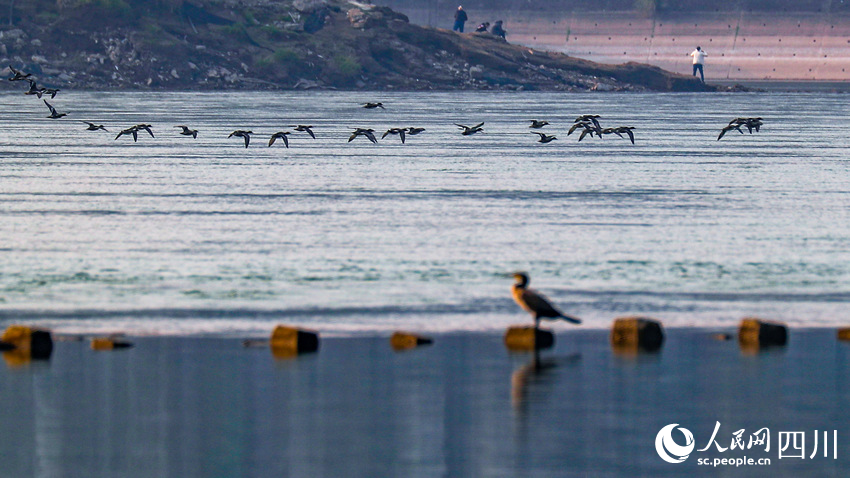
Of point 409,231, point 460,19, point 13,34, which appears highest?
point 460,19

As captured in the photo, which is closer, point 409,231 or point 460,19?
point 409,231

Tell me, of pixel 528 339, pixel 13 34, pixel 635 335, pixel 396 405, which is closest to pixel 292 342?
pixel 396 405

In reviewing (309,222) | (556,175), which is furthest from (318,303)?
(556,175)

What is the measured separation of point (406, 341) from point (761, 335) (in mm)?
4045

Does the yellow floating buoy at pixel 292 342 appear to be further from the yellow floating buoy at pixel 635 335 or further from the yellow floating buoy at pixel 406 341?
the yellow floating buoy at pixel 635 335

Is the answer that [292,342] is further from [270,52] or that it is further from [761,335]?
[270,52]

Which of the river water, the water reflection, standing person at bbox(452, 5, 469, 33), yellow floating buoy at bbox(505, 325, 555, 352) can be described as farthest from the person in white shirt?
yellow floating buoy at bbox(505, 325, 555, 352)

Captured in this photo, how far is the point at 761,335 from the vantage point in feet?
54.7

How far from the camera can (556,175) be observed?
40.1 meters

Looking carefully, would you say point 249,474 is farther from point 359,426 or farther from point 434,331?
point 434,331

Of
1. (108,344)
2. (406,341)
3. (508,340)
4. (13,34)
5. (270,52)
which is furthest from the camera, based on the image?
(270,52)

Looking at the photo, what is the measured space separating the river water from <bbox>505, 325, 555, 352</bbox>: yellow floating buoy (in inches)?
39.9

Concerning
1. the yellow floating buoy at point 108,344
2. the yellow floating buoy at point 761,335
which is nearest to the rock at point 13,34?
the yellow floating buoy at point 108,344

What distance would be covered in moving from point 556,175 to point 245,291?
2110 cm
